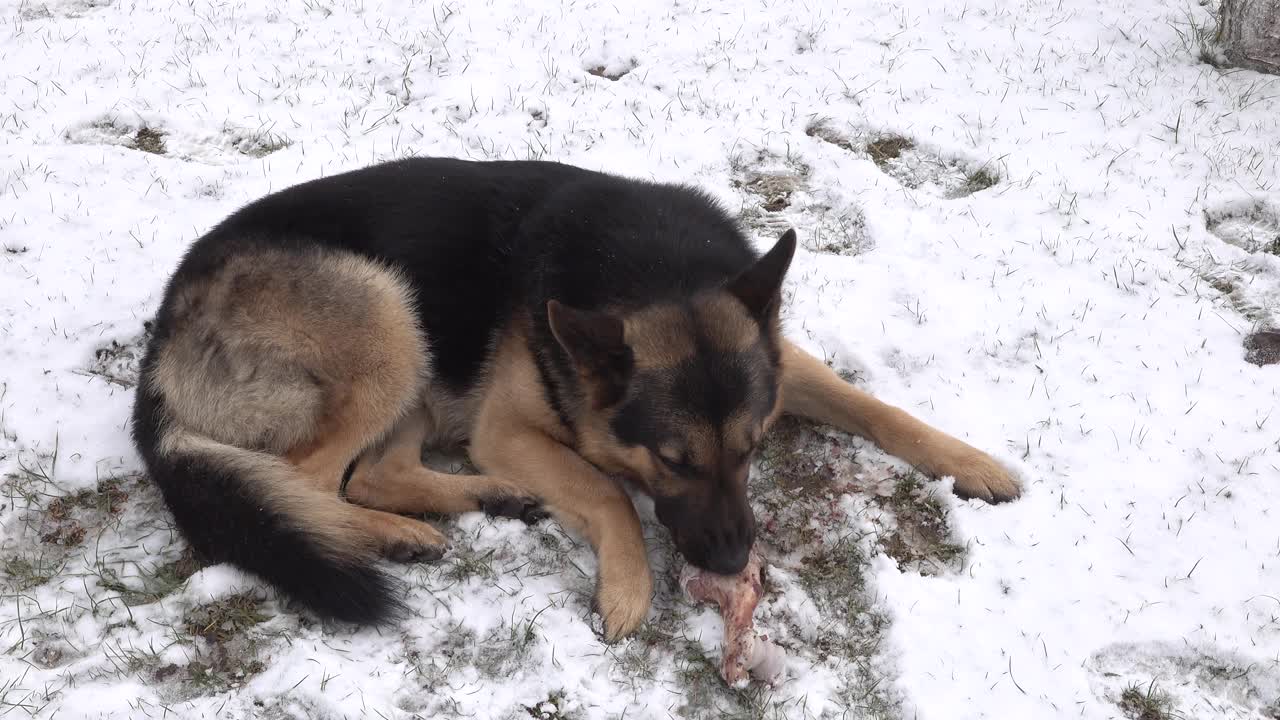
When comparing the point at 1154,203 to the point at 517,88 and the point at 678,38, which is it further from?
the point at 517,88

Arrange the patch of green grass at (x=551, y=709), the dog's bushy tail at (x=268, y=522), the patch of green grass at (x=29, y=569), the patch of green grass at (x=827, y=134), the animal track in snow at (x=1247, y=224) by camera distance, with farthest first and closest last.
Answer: the patch of green grass at (x=827, y=134)
the animal track in snow at (x=1247, y=224)
the patch of green grass at (x=29, y=569)
the dog's bushy tail at (x=268, y=522)
the patch of green grass at (x=551, y=709)

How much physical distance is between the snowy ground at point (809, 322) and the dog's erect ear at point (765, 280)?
1.06 metres

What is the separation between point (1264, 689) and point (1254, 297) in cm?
266

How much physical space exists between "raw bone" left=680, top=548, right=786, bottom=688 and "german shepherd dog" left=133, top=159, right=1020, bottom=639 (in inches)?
4.6

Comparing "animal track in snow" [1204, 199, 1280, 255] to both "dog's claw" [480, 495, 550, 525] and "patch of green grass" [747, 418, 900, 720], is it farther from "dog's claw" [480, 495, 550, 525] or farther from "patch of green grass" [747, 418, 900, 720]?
"dog's claw" [480, 495, 550, 525]

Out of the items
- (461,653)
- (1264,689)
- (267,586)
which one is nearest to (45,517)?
(267,586)

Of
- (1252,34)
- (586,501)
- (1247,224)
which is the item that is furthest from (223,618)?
(1252,34)

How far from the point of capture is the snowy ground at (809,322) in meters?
3.29

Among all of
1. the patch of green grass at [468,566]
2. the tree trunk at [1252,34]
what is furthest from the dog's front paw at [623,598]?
the tree trunk at [1252,34]

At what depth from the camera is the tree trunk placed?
6652mm

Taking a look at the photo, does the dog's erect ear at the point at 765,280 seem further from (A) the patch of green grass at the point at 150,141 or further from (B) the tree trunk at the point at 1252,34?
(B) the tree trunk at the point at 1252,34

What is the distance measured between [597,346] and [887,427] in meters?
1.67

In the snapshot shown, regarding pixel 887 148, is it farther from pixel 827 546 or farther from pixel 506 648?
pixel 506 648

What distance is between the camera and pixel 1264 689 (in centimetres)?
325
